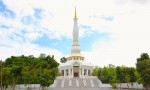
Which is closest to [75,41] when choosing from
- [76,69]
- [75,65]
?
[75,65]

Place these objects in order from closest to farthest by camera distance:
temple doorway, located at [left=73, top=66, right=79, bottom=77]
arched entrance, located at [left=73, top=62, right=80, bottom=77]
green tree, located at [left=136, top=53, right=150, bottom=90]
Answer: green tree, located at [left=136, top=53, right=150, bottom=90]
arched entrance, located at [left=73, top=62, right=80, bottom=77]
temple doorway, located at [left=73, top=66, right=79, bottom=77]

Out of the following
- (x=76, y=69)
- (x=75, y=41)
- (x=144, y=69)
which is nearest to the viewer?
(x=144, y=69)

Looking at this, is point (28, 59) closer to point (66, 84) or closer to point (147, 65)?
point (66, 84)

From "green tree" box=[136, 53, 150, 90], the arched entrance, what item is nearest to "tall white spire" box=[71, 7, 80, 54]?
the arched entrance

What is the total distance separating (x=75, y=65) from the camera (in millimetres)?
100875

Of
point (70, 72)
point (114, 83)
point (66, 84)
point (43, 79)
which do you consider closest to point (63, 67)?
point (70, 72)

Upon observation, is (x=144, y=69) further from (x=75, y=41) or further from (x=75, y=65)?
(x=75, y=41)

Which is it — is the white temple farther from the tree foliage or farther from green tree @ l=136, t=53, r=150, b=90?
green tree @ l=136, t=53, r=150, b=90

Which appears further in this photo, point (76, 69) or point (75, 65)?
point (76, 69)

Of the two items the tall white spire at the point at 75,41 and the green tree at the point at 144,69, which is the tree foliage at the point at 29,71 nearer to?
the green tree at the point at 144,69

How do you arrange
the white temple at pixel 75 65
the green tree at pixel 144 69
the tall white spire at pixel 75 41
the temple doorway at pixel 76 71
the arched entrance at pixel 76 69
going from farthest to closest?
1. the tall white spire at pixel 75 41
2. the temple doorway at pixel 76 71
3. the white temple at pixel 75 65
4. the arched entrance at pixel 76 69
5. the green tree at pixel 144 69

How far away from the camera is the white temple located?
101 meters

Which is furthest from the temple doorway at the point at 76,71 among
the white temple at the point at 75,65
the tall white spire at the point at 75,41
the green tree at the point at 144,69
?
the green tree at the point at 144,69

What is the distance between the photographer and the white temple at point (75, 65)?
101m
